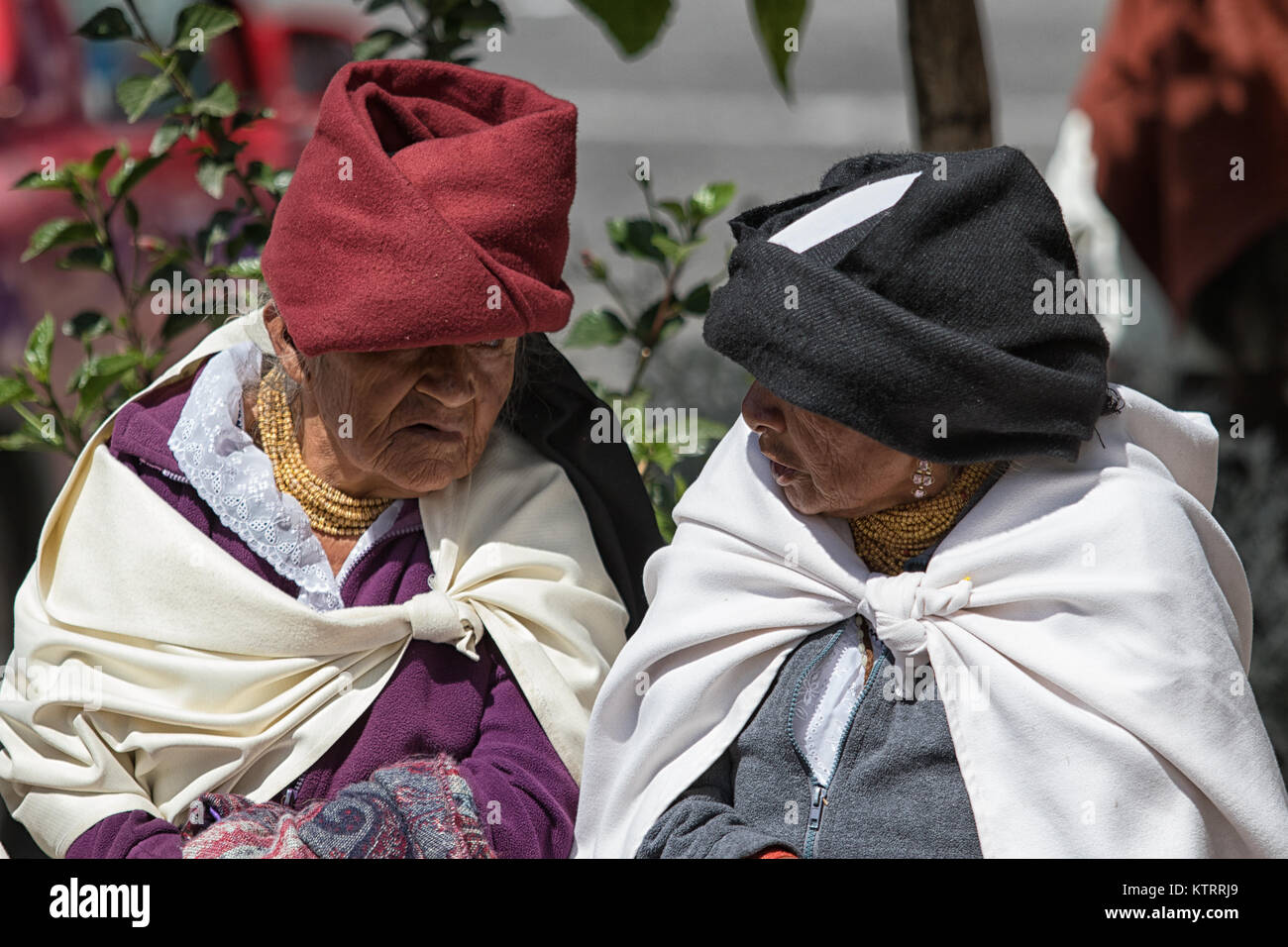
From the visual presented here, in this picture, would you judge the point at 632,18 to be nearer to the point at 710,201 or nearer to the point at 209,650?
the point at 209,650

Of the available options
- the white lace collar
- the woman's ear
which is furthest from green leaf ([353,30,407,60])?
the white lace collar

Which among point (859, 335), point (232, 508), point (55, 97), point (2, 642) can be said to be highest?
point (55, 97)

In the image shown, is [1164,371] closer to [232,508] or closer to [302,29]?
[232,508]

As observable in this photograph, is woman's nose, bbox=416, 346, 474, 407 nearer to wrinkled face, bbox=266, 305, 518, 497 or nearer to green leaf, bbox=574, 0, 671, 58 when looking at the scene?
wrinkled face, bbox=266, 305, 518, 497

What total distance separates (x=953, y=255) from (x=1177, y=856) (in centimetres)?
90

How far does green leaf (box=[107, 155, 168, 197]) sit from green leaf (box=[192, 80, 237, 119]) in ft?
0.44

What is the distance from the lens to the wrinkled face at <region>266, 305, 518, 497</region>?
250cm

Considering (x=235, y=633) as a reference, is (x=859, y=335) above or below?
above

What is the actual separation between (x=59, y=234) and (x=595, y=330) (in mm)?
1119

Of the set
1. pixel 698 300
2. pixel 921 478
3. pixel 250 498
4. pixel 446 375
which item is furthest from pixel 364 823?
pixel 698 300

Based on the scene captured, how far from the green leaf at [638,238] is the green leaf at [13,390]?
1.24m

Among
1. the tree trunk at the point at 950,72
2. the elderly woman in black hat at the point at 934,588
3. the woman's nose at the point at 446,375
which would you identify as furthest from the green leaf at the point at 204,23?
the tree trunk at the point at 950,72

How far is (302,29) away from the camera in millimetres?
6906

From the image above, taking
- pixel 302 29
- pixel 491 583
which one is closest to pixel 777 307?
pixel 491 583
